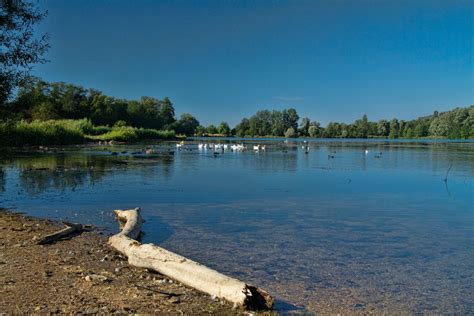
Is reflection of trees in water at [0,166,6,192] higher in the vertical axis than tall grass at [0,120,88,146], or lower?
lower

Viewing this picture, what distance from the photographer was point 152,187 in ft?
67.5

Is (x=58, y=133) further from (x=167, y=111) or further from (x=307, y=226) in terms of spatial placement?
(x=167, y=111)

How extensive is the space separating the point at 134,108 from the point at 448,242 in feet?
498

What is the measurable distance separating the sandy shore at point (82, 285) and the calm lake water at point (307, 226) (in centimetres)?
147

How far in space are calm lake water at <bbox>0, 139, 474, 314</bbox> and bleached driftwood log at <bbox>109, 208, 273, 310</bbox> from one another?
2.00 ft

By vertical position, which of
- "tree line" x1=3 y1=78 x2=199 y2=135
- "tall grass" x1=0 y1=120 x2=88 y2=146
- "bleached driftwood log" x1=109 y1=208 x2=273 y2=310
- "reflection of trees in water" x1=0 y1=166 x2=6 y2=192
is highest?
"tree line" x1=3 y1=78 x2=199 y2=135

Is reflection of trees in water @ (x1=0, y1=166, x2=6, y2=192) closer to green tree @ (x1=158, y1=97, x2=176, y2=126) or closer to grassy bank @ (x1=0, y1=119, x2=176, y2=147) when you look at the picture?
grassy bank @ (x1=0, y1=119, x2=176, y2=147)

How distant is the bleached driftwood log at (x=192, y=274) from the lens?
6398 millimetres

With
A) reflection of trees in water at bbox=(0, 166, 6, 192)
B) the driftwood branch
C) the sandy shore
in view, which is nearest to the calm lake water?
reflection of trees in water at bbox=(0, 166, 6, 192)

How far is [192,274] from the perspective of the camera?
7.25 metres

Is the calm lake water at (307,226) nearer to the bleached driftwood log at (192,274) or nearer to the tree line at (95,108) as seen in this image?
the bleached driftwood log at (192,274)

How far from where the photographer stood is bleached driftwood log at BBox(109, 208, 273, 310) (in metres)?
6.40

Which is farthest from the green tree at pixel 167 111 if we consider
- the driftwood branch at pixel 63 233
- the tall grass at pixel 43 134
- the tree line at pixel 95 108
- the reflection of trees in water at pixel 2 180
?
the driftwood branch at pixel 63 233

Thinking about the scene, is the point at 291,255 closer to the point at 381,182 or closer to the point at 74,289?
the point at 74,289
